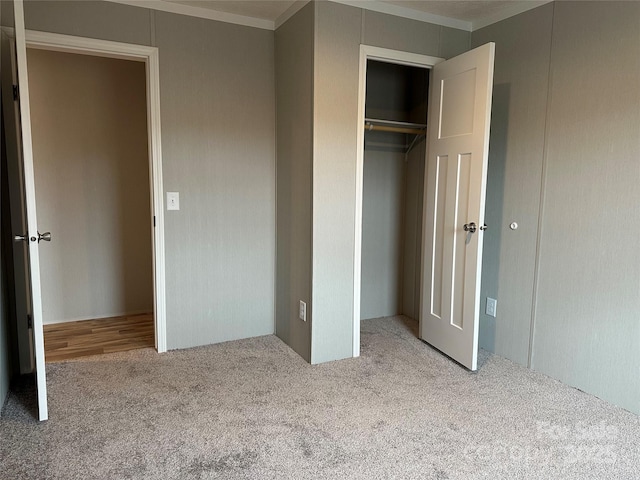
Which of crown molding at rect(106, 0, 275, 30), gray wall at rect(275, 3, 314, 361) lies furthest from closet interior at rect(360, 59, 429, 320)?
crown molding at rect(106, 0, 275, 30)

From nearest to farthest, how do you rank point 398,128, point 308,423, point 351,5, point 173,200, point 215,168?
point 308,423 → point 351,5 → point 173,200 → point 215,168 → point 398,128

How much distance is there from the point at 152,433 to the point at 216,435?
306 millimetres

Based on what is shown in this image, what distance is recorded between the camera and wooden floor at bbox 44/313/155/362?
10.6ft

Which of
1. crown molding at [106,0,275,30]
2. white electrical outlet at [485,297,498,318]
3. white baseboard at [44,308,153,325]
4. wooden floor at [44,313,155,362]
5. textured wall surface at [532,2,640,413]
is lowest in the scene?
wooden floor at [44,313,155,362]

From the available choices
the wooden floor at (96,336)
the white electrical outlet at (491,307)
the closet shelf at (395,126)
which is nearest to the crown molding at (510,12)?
the closet shelf at (395,126)

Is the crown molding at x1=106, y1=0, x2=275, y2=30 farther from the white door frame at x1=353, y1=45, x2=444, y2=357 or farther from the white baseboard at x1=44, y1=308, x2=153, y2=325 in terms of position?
the white baseboard at x1=44, y1=308, x2=153, y2=325

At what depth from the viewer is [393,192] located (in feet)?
13.1

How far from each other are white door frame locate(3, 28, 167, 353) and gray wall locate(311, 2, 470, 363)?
104cm

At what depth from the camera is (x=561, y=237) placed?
2707mm

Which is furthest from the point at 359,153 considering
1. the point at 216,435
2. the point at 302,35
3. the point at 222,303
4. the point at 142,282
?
the point at 142,282

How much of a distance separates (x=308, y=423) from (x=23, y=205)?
1.95 meters

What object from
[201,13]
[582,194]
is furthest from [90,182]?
[582,194]

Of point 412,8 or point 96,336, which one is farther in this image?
point 96,336

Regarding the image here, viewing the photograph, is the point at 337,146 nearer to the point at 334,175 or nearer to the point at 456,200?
the point at 334,175
